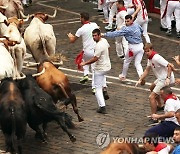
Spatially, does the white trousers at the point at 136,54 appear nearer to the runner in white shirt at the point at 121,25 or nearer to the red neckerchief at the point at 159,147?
the runner in white shirt at the point at 121,25

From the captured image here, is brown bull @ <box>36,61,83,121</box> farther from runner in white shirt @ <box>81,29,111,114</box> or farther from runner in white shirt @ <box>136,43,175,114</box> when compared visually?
runner in white shirt @ <box>136,43,175,114</box>

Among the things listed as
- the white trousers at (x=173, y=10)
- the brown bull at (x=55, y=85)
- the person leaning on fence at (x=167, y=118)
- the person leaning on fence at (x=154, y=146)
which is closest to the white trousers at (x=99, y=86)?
the brown bull at (x=55, y=85)

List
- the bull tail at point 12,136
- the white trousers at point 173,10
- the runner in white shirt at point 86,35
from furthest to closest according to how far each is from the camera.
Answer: the white trousers at point 173,10 < the runner in white shirt at point 86,35 < the bull tail at point 12,136

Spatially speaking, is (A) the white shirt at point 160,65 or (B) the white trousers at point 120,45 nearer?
(A) the white shirt at point 160,65

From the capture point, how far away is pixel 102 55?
47.0 feet

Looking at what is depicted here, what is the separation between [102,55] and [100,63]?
7.9 inches

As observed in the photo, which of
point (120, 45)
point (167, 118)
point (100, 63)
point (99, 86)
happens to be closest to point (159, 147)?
point (167, 118)

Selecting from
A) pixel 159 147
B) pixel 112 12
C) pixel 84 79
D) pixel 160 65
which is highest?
pixel 160 65

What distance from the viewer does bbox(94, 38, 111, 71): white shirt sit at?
14227 mm

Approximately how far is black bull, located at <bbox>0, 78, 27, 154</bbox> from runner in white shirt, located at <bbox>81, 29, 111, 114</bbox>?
2.77 meters

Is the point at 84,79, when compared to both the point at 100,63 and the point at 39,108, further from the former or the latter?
the point at 39,108

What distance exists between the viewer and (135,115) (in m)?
14.3

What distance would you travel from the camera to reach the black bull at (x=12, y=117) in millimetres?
11656

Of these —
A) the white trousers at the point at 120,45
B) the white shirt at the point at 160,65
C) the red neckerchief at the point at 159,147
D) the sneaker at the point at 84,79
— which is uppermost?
the white shirt at the point at 160,65
